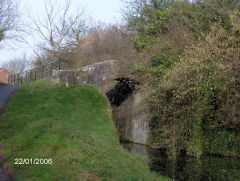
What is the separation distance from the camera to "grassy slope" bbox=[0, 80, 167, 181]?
677 centimetres

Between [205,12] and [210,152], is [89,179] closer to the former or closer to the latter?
[210,152]

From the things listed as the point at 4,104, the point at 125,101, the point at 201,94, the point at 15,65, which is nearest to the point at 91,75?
the point at 125,101

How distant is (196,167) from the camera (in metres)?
11.4

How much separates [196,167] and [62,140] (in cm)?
625

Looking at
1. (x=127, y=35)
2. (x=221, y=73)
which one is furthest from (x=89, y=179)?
(x=127, y=35)

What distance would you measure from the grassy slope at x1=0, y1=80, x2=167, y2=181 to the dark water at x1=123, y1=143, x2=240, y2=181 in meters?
1.45

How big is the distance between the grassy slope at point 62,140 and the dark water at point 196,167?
1454 mm

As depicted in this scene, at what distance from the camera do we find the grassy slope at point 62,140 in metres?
6.77

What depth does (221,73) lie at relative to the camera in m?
11.6

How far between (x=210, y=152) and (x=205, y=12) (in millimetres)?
8143

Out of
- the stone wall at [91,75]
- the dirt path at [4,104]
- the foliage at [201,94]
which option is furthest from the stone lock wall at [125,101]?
the dirt path at [4,104]

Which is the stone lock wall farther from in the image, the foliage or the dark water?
the dark water

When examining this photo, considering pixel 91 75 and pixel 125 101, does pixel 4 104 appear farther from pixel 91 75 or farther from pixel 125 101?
pixel 125 101

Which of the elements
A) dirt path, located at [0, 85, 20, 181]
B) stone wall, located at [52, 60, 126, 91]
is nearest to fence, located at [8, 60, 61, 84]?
stone wall, located at [52, 60, 126, 91]
